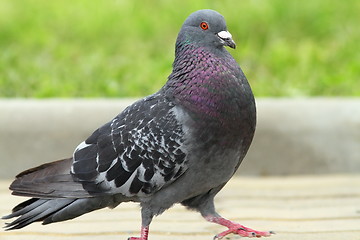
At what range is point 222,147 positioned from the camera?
364cm

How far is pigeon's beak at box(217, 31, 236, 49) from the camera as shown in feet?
12.1

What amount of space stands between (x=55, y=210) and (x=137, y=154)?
19.8 inches

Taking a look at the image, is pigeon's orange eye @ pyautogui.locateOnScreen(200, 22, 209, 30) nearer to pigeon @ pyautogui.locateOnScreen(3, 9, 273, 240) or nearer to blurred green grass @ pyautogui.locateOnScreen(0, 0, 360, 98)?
pigeon @ pyautogui.locateOnScreen(3, 9, 273, 240)

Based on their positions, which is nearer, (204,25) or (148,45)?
(204,25)

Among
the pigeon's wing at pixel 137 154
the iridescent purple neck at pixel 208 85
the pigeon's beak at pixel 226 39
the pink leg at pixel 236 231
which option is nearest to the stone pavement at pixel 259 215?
the pink leg at pixel 236 231

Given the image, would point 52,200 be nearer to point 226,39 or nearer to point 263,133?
point 226,39

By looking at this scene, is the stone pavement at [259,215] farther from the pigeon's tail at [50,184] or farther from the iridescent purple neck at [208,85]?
the iridescent purple neck at [208,85]

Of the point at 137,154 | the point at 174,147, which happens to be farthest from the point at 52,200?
the point at 174,147

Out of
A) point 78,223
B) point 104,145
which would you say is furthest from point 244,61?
point 104,145

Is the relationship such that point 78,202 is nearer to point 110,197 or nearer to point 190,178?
point 110,197

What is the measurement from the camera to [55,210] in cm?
388

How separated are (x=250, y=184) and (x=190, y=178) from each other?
1843 mm

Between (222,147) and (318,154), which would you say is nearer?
(222,147)

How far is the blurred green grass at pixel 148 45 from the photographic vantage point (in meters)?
6.66
